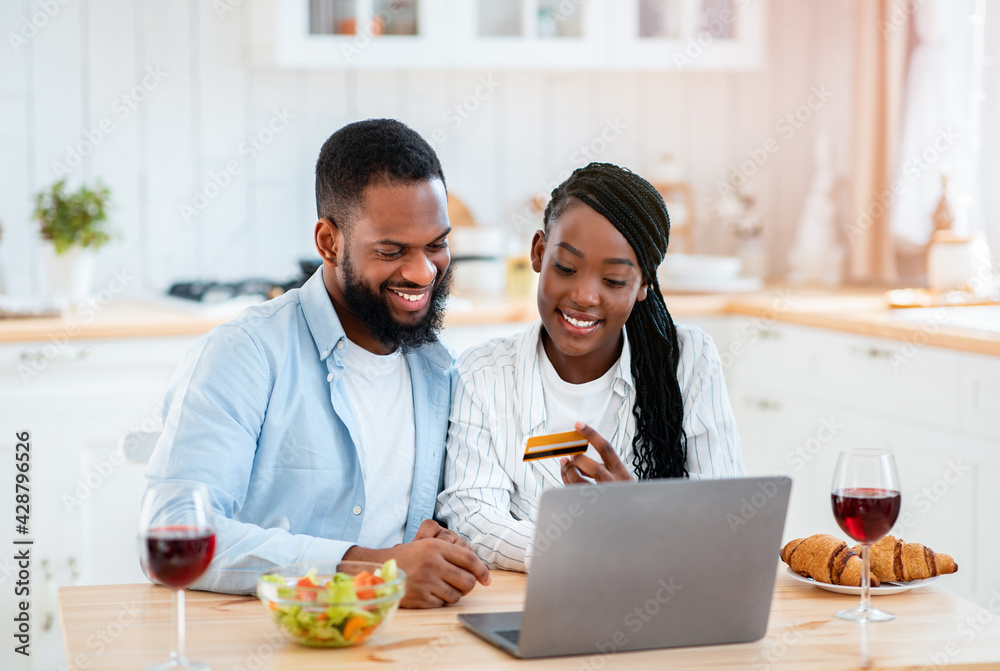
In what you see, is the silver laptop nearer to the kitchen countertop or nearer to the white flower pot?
the kitchen countertop

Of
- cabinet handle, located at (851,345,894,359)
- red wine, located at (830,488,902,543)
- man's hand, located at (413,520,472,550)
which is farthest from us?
cabinet handle, located at (851,345,894,359)

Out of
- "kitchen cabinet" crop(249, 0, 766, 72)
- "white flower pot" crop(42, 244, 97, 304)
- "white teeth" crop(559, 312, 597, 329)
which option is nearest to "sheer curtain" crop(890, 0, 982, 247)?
"kitchen cabinet" crop(249, 0, 766, 72)

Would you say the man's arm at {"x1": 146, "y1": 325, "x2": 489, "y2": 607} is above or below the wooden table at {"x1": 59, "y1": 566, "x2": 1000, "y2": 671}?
above

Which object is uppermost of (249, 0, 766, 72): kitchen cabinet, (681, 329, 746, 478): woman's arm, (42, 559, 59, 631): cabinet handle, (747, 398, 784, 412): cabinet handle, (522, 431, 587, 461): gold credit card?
(249, 0, 766, 72): kitchen cabinet

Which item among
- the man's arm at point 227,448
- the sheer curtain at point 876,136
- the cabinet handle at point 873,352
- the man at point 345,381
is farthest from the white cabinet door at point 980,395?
the man's arm at point 227,448

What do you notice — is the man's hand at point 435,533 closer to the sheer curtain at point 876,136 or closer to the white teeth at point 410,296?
the white teeth at point 410,296

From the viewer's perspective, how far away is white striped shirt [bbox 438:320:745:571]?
1.50m

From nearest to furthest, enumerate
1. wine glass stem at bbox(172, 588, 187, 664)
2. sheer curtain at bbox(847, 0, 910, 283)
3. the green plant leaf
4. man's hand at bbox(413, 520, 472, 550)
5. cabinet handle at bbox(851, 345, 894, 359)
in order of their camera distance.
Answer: wine glass stem at bbox(172, 588, 187, 664)
man's hand at bbox(413, 520, 472, 550)
cabinet handle at bbox(851, 345, 894, 359)
the green plant leaf
sheer curtain at bbox(847, 0, 910, 283)

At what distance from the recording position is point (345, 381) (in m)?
1.58

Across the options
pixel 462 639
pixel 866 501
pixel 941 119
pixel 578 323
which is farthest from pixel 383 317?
pixel 941 119

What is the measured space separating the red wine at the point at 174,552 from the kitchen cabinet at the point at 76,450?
5.76 feet

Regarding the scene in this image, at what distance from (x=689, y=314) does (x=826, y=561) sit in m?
1.92

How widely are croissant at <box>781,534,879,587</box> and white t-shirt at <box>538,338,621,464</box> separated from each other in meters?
0.38

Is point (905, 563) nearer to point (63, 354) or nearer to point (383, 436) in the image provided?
point (383, 436)
